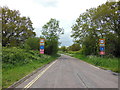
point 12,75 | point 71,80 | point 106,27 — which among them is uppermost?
point 106,27

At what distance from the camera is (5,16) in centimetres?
4409

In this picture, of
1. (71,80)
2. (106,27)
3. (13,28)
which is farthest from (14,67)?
(13,28)

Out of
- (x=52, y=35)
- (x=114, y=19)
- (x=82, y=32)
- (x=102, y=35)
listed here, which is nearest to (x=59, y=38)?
(x=52, y=35)

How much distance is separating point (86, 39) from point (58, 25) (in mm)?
13467

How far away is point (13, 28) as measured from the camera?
43.4m

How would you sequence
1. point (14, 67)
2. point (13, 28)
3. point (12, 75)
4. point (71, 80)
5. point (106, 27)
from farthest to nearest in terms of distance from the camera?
point (13, 28), point (106, 27), point (14, 67), point (12, 75), point (71, 80)

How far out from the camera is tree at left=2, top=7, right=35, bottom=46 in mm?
42938

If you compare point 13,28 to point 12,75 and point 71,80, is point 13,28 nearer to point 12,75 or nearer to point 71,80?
point 12,75

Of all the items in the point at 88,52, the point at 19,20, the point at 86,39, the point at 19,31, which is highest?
the point at 19,20

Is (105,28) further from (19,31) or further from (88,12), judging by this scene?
(19,31)

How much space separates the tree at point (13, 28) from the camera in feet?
141

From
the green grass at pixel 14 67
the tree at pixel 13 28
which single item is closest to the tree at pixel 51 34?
the tree at pixel 13 28

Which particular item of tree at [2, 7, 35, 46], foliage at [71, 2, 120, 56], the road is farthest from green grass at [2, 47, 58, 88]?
tree at [2, 7, 35, 46]

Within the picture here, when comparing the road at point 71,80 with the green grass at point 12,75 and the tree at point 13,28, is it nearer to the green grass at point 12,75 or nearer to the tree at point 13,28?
the green grass at point 12,75
